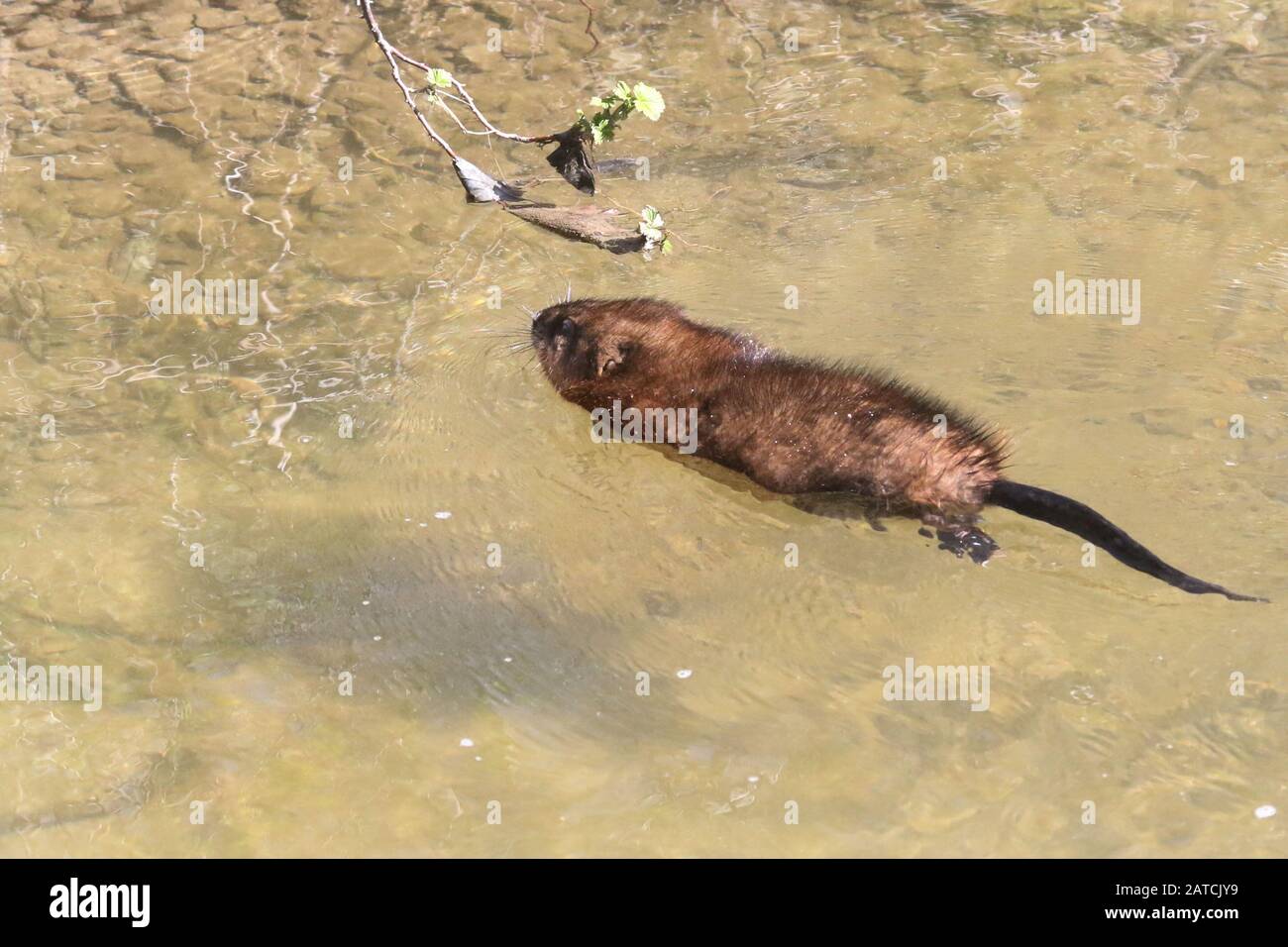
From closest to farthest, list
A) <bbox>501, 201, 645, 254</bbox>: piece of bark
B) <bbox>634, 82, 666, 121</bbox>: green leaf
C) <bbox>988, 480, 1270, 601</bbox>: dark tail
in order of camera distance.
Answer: <bbox>634, 82, 666, 121</bbox>: green leaf
<bbox>988, 480, 1270, 601</bbox>: dark tail
<bbox>501, 201, 645, 254</bbox>: piece of bark

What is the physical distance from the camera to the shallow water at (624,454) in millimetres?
4492

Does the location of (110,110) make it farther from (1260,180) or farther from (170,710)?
(1260,180)

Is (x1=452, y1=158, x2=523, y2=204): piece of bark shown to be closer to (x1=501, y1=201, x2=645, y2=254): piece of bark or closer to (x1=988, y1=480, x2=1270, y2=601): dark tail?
(x1=501, y1=201, x2=645, y2=254): piece of bark

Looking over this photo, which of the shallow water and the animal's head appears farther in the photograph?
the animal's head

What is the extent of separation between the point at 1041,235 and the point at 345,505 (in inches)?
170

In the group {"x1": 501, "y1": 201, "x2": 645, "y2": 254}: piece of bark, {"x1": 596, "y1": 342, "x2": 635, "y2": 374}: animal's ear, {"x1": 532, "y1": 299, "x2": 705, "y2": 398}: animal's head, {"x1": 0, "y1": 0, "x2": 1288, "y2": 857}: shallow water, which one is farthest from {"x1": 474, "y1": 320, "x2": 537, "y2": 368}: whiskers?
{"x1": 501, "y1": 201, "x2": 645, "y2": 254}: piece of bark

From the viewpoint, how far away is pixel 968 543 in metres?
5.47

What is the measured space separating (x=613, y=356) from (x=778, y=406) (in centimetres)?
100

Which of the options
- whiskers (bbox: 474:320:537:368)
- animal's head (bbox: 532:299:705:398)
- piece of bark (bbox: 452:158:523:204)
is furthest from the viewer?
whiskers (bbox: 474:320:537:368)

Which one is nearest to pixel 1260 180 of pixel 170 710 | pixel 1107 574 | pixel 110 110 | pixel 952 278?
pixel 952 278

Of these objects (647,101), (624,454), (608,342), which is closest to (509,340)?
(608,342)

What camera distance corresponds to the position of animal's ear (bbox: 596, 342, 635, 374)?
6.50 m

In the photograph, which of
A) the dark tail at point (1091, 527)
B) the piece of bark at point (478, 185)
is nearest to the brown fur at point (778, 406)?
the dark tail at point (1091, 527)

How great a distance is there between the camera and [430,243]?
26.2 feet
